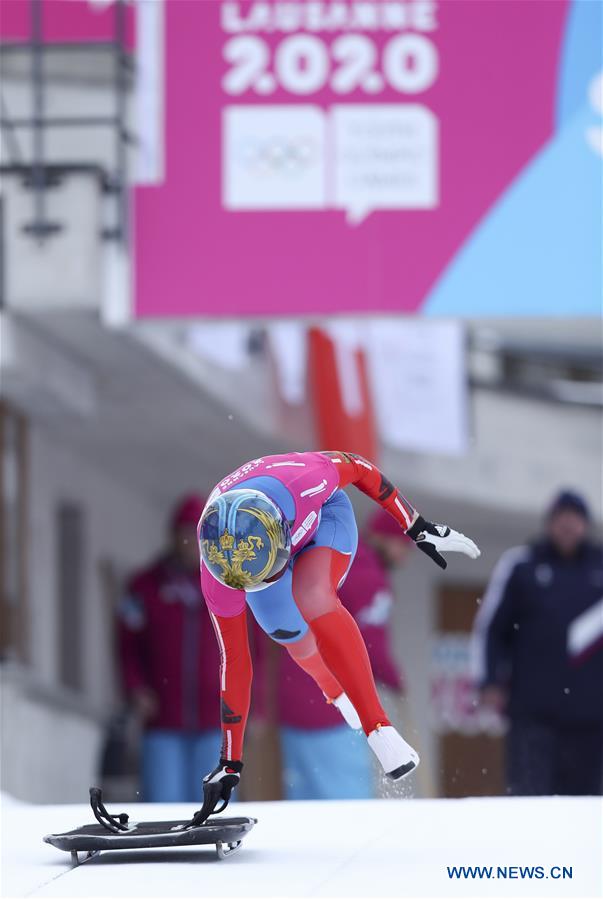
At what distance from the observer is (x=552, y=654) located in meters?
7.26

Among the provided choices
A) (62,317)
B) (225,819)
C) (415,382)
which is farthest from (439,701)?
(225,819)

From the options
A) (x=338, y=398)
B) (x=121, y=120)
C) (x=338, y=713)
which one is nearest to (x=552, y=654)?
(x=338, y=713)

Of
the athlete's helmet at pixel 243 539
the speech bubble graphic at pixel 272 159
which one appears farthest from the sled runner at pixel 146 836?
the speech bubble graphic at pixel 272 159

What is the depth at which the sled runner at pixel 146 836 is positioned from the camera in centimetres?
425

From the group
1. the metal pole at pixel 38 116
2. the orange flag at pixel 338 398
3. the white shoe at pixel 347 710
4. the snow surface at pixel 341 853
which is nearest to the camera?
the snow surface at pixel 341 853

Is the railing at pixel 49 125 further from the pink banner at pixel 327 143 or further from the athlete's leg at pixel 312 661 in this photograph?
the athlete's leg at pixel 312 661

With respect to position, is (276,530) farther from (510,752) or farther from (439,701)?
(439,701)

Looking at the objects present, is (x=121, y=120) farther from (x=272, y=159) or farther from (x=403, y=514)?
(x=403, y=514)

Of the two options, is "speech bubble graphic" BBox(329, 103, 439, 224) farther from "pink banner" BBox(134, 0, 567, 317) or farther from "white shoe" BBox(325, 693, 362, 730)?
"white shoe" BBox(325, 693, 362, 730)

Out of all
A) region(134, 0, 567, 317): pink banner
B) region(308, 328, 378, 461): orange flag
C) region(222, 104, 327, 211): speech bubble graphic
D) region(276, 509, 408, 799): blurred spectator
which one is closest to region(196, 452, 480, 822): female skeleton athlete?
region(276, 509, 408, 799): blurred spectator

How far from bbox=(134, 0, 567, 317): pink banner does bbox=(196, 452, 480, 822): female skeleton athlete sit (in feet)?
11.0

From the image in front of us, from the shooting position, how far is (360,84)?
7.76 meters

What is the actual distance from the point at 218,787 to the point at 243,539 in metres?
0.77

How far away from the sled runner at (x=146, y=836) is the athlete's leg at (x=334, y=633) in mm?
446
